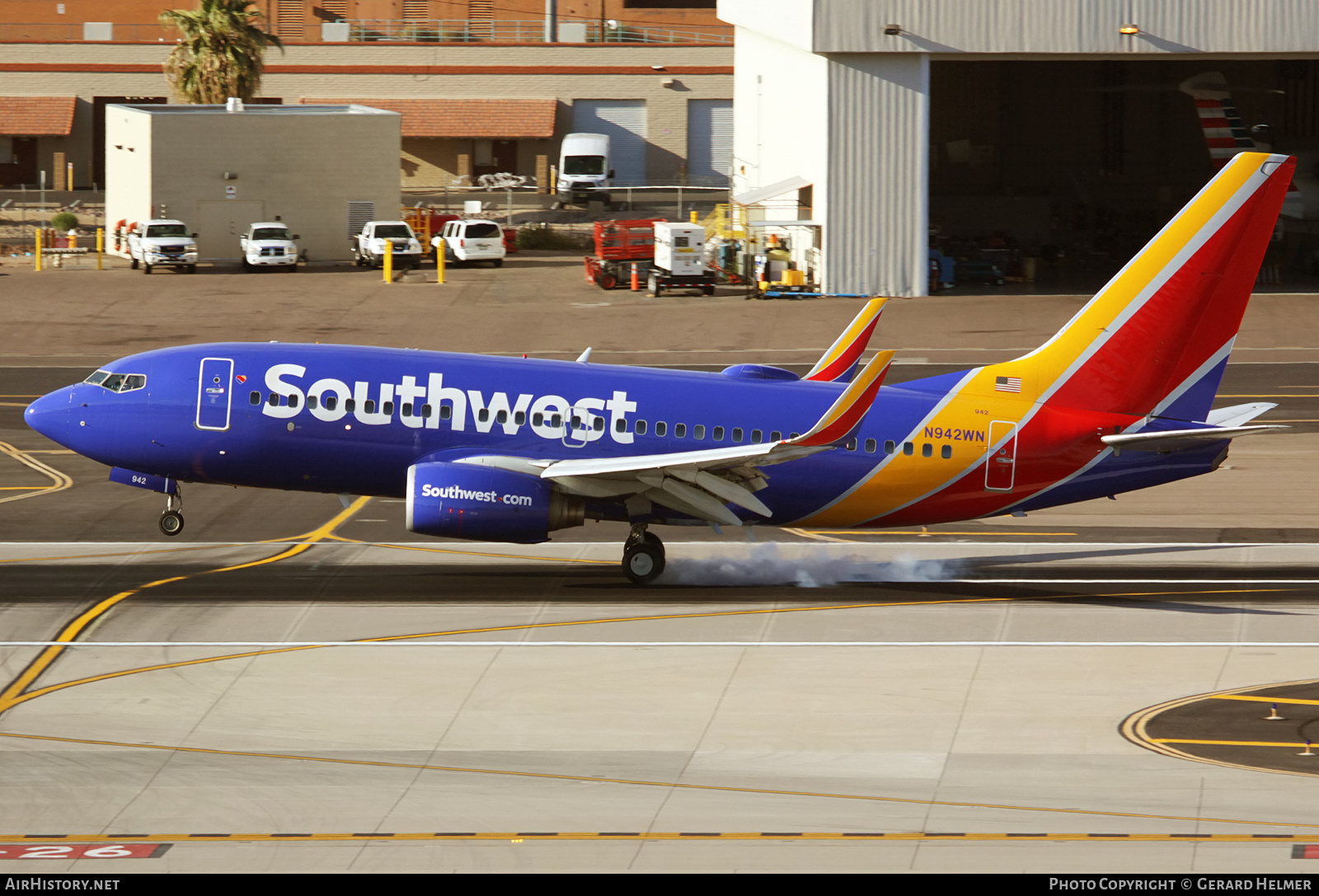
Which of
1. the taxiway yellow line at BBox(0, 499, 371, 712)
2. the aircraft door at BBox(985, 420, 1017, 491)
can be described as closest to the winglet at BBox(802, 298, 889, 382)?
the aircraft door at BBox(985, 420, 1017, 491)

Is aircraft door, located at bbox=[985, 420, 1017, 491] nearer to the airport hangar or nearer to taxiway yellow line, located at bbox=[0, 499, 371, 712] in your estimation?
taxiway yellow line, located at bbox=[0, 499, 371, 712]

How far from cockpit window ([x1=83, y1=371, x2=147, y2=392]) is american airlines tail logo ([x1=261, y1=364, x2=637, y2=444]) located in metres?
2.76

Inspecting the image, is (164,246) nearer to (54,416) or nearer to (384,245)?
(384,245)

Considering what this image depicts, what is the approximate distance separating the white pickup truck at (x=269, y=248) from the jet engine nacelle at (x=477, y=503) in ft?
185

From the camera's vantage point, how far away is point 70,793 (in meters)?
22.4

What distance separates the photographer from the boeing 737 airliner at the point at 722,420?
32594 millimetres

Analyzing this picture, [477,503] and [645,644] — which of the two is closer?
[645,644]

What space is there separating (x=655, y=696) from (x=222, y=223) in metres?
68.5

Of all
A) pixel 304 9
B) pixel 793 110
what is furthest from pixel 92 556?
pixel 304 9

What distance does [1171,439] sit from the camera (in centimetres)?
3222

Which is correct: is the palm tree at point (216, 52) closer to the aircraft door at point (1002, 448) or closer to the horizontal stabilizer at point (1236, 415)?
the aircraft door at point (1002, 448)

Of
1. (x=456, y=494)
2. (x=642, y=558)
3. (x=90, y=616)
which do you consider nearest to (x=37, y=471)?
(x=90, y=616)

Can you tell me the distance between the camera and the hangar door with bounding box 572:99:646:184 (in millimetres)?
124875

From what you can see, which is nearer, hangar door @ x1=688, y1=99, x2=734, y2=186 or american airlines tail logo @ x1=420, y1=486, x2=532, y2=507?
american airlines tail logo @ x1=420, y1=486, x2=532, y2=507
